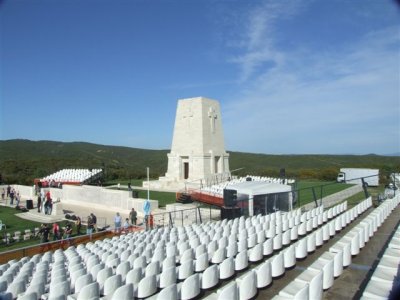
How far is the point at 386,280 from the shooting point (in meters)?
5.88

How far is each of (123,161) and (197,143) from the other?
6687 centimetres

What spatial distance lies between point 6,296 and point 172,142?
31193 mm

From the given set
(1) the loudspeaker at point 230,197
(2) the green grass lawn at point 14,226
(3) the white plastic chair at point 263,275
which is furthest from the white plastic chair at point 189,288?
(2) the green grass lawn at point 14,226

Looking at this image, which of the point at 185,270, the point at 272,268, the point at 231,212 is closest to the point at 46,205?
the point at 231,212

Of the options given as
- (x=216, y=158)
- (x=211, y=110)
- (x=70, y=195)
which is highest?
(x=211, y=110)

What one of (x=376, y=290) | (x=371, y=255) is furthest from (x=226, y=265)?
(x=371, y=255)

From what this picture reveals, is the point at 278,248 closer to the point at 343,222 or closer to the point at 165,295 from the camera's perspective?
the point at 343,222

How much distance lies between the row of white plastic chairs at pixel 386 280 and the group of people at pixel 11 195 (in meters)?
29.0

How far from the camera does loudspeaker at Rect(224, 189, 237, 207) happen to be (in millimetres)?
15359

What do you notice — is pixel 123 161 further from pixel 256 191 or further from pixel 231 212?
pixel 231 212

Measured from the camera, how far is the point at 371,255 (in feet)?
27.5

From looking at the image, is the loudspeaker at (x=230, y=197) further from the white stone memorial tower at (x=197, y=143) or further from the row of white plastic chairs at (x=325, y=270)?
the white stone memorial tower at (x=197, y=143)

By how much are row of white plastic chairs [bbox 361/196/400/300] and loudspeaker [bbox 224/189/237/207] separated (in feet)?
26.8

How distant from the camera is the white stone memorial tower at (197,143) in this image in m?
34.1
